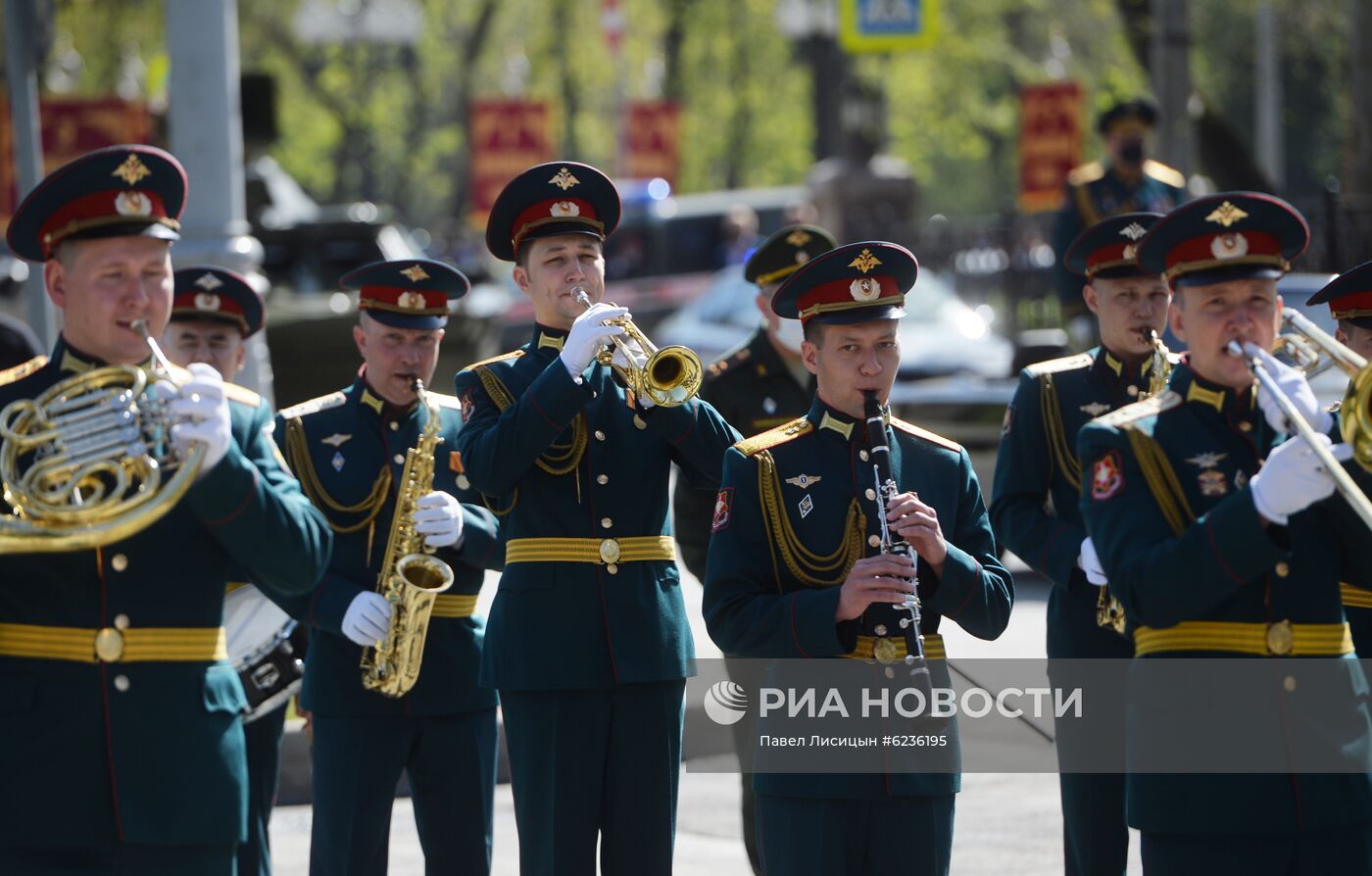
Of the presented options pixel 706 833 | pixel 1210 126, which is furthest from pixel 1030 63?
pixel 706 833

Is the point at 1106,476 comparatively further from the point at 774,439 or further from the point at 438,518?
the point at 438,518

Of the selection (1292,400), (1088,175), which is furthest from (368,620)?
(1088,175)

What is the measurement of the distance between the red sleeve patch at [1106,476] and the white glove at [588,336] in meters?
1.42

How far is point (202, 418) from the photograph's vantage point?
4488 mm

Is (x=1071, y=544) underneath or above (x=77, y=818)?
above

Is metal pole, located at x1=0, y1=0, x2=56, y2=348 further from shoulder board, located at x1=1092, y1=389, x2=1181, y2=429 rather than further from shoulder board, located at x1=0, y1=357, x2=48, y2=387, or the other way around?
shoulder board, located at x1=1092, y1=389, x2=1181, y2=429

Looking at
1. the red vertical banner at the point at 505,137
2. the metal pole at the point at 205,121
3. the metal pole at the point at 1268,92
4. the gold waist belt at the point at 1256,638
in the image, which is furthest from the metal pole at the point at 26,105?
the metal pole at the point at 1268,92

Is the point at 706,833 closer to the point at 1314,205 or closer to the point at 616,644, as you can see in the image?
the point at 616,644

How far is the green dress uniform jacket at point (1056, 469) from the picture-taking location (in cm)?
665

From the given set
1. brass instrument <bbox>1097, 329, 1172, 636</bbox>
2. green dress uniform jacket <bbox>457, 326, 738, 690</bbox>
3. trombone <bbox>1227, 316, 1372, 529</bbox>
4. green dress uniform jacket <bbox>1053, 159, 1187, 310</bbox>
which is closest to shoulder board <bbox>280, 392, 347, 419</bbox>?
green dress uniform jacket <bbox>457, 326, 738, 690</bbox>

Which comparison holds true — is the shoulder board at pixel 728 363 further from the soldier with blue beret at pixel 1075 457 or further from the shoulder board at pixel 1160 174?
the shoulder board at pixel 1160 174

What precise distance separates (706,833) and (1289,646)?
14.6ft

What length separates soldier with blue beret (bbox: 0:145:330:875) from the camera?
4.67m

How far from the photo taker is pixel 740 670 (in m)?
7.14
